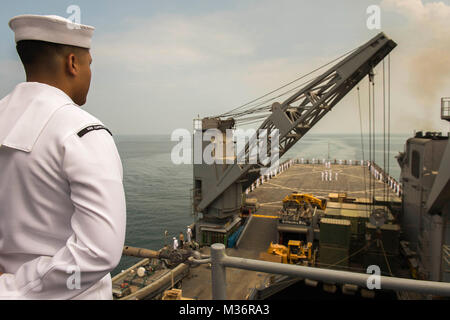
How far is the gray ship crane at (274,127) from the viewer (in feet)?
48.4

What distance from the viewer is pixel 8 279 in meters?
1.28

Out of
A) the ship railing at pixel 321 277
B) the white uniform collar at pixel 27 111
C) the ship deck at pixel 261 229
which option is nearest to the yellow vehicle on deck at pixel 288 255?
the ship deck at pixel 261 229

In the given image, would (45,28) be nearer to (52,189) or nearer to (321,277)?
(52,189)

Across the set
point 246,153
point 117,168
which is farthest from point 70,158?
point 246,153

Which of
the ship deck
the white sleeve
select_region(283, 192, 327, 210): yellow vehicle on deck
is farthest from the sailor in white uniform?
select_region(283, 192, 327, 210): yellow vehicle on deck

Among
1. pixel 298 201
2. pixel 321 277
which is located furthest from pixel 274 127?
pixel 321 277

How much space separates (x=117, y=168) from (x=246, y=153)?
1478 cm

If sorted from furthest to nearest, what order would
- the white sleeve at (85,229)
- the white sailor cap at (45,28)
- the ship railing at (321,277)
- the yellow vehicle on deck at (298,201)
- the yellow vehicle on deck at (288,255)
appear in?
the yellow vehicle on deck at (298,201) < the yellow vehicle on deck at (288,255) < the ship railing at (321,277) < the white sailor cap at (45,28) < the white sleeve at (85,229)

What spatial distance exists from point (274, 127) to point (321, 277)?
1423 centimetres

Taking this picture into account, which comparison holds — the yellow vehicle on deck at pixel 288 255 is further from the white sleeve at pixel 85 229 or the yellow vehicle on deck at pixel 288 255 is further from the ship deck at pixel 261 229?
the white sleeve at pixel 85 229

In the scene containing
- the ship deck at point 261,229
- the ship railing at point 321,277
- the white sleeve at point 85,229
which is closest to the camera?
the white sleeve at point 85,229

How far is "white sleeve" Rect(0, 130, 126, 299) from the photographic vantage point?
119 centimetres

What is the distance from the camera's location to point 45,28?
1428mm

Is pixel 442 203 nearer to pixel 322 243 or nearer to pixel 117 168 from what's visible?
pixel 322 243
